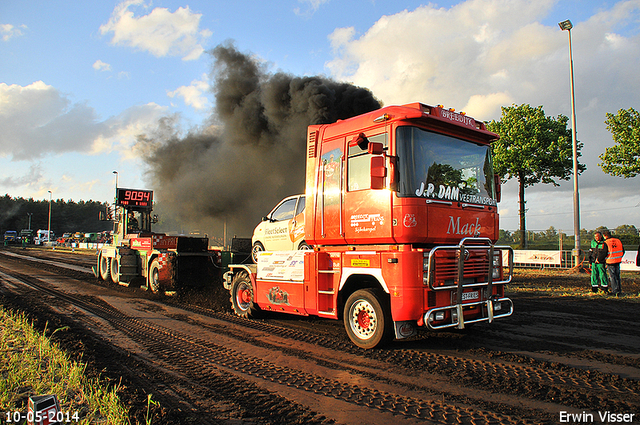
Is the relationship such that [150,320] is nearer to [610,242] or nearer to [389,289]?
[389,289]

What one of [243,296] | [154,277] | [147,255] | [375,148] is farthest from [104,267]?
[375,148]

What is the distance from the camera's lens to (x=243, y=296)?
8125mm

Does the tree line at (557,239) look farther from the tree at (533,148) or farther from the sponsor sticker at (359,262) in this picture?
the sponsor sticker at (359,262)

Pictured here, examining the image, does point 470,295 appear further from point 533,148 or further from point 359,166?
point 533,148

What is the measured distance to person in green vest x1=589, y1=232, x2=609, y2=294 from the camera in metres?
10.8

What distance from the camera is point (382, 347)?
213 inches

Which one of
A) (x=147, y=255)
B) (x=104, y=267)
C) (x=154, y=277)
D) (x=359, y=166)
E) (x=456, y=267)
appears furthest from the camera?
(x=104, y=267)

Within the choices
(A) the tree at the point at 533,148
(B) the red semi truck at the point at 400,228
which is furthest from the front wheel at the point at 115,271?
(A) the tree at the point at 533,148

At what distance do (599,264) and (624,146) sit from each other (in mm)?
12119

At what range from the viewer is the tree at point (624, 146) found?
19156 mm

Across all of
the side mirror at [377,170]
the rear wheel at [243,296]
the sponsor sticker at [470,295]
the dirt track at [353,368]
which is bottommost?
the dirt track at [353,368]

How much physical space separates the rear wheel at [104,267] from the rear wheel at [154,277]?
12.6 feet

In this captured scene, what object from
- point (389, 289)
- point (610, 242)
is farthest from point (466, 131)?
point (610, 242)

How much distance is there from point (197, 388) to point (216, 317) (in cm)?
405
